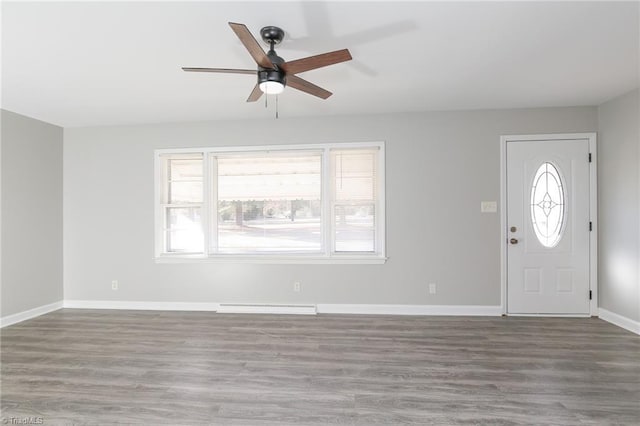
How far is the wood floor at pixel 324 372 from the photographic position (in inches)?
82.2

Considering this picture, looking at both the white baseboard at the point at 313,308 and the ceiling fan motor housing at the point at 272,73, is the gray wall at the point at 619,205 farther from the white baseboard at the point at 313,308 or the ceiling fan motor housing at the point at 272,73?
the ceiling fan motor housing at the point at 272,73

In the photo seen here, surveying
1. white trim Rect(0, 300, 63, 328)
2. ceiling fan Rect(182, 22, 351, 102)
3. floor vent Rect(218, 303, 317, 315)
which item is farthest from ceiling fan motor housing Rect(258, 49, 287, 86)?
white trim Rect(0, 300, 63, 328)

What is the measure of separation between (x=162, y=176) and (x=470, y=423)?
14.5 ft

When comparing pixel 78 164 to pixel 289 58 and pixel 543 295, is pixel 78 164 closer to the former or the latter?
pixel 289 58

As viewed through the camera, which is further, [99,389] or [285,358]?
[285,358]

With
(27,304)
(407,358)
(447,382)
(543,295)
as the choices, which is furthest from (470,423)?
(27,304)

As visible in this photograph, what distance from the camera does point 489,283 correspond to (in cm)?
401

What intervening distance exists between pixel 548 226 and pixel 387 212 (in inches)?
78.5

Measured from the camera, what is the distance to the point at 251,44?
1.86 metres

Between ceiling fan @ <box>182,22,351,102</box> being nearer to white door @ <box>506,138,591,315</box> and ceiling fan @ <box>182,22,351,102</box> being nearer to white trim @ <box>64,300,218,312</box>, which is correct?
white door @ <box>506,138,591,315</box>

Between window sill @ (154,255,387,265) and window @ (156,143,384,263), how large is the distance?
1 centimetres

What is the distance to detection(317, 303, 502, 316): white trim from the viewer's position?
4.00 metres

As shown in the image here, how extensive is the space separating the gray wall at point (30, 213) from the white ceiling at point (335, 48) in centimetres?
43

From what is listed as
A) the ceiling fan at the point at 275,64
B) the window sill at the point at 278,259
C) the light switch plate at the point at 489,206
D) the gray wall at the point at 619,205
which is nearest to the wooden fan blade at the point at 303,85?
Result: the ceiling fan at the point at 275,64
